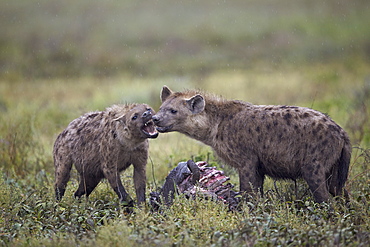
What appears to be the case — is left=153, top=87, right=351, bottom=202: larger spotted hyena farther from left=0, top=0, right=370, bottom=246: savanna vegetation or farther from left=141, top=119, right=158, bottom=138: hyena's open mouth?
left=0, top=0, right=370, bottom=246: savanna vegetation

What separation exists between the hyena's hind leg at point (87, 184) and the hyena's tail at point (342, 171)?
2616 mm

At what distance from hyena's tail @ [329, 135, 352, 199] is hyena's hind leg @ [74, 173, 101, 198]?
2.62 m

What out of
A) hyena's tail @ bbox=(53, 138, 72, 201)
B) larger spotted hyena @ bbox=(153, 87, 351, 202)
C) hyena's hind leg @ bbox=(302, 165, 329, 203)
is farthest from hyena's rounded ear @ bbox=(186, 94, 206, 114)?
hyena's tail @ bbox=(53, 138, 72, 201)

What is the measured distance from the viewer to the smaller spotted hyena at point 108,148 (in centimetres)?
586

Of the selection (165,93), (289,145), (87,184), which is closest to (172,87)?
(165,93)

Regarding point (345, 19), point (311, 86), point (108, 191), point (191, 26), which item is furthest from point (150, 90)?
point (345, 19)

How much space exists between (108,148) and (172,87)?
29.6ft

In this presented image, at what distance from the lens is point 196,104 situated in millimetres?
5875

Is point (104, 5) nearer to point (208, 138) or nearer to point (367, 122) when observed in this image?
point (367, 122)

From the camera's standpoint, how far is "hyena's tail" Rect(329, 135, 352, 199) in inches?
206

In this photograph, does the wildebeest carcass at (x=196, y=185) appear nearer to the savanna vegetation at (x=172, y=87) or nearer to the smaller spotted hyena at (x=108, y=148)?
the savanna vegetation at (x=172, y=87)

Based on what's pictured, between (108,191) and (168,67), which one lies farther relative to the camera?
(168,67)

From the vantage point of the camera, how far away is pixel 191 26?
1057 inches

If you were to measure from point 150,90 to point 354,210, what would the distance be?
405 inches
